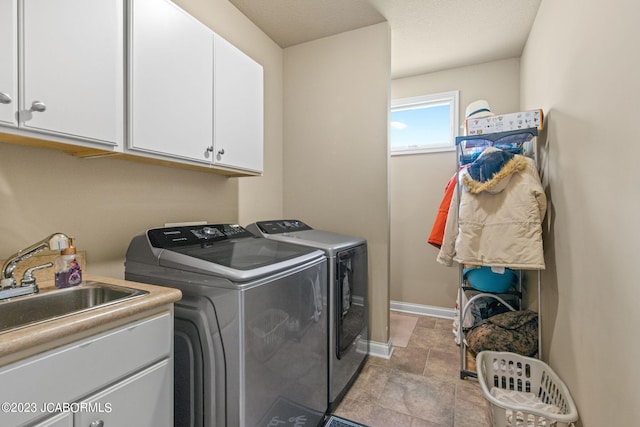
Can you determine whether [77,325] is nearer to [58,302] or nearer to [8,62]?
[58,302]

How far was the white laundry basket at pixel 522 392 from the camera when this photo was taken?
1.37 meters

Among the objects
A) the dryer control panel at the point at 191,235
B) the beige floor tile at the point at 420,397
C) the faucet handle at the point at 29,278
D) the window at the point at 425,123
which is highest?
the window at the point at 425,123

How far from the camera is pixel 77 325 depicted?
0.80 meters

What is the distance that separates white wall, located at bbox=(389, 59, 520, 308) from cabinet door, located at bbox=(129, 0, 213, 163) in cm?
247

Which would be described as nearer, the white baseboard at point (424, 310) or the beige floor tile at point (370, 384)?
the beige floor tile at point (370, 384)

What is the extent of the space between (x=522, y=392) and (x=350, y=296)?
3.75 feet

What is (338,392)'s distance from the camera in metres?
1.87

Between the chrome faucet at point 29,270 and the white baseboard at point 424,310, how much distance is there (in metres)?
3.01

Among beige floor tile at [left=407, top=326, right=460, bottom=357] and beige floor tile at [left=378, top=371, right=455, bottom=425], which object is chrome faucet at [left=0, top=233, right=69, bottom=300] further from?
beige floor tile at [left=407, top=326, right=460, bottom=357]

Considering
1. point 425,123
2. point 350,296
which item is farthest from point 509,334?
point 425,123

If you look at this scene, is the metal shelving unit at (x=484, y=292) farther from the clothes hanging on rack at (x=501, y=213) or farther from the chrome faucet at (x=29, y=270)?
the chrome faucet at (x=29, y=270)

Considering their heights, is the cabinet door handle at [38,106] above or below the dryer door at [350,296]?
above

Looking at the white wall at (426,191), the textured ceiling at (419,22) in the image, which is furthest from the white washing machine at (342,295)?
the textured ceiling at (419,22)

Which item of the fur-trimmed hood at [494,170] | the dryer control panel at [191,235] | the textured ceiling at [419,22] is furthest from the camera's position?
the textured ceiling at [419,22]
